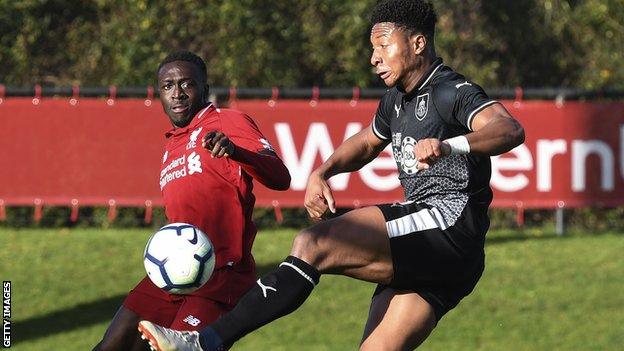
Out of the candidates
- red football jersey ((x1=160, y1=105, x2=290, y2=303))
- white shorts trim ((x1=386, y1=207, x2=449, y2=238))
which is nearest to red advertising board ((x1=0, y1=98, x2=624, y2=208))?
red football jersey ((x1=160, y1=105, x2=290, y2=303))

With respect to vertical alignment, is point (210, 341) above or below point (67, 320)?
above

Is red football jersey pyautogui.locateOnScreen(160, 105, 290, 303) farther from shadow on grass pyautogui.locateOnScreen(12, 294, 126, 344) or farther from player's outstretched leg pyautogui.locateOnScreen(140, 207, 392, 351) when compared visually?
shadow on grass pyautogui.locateOnScreen(12, 294, 126, 344)

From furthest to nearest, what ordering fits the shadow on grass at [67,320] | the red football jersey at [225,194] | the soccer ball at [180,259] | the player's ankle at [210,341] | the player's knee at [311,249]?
the shadow on grass at [67,320], the red football jersey at [225,194], the soccer ball at [180,259], the player's knee at [311,249], the player's ankle at [210,341]

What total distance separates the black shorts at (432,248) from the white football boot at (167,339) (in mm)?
1089

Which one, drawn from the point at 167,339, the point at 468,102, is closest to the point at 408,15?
the point at 468,102

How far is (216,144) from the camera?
6824 millimetres

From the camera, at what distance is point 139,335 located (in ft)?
24.5

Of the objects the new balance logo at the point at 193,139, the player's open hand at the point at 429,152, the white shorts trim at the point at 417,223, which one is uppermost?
the player's open hand at the point at 429,152

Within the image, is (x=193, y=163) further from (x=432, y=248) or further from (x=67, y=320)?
(x=67, y=320)

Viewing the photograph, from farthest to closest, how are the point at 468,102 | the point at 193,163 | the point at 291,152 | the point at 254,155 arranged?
the point at 291,152 < the point at 193,163 < the point at 254,155 < the point at 468,102

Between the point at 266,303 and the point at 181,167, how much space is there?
1327 mm

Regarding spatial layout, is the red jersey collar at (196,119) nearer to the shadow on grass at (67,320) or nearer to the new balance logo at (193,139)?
the new balance logo at (193,139)

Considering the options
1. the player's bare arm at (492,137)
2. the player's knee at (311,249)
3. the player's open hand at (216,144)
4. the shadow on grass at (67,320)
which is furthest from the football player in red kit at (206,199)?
the shadow on grass at (67,320)

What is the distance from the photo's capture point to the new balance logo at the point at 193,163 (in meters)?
7.50
